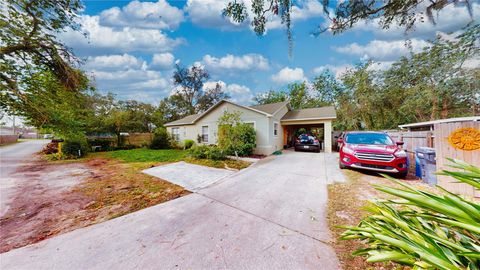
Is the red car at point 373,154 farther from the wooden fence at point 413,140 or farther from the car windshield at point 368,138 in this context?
the wooden fence at point 413,140

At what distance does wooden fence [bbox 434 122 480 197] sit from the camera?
12.7 ft

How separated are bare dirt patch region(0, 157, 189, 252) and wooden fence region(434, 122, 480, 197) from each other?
6769mm

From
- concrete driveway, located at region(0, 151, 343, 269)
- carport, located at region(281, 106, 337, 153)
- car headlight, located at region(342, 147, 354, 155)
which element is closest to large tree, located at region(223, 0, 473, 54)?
concrete driveway, located at region(0, 151, 343, 269)

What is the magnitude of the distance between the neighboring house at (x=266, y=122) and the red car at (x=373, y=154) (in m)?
5.44

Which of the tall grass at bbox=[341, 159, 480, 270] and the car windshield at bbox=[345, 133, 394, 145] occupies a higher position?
the car windshield at bbox=[345, 133, 394, 145]

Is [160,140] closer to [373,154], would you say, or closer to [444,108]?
[373,154]

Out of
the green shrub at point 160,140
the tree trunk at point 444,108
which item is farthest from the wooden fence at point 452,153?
the green shrub at point 160,140

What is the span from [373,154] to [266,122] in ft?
21.8

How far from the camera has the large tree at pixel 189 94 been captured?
28.8m

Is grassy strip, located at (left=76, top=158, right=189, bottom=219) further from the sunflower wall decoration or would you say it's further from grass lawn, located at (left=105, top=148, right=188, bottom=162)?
the sunflower wall decoration

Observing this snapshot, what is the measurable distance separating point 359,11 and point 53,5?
10.8 meters

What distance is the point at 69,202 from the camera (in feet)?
14.5

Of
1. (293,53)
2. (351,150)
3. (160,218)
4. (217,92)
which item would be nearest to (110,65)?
(160,218)

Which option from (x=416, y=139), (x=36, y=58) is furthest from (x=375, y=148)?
(x=36, y=58)
